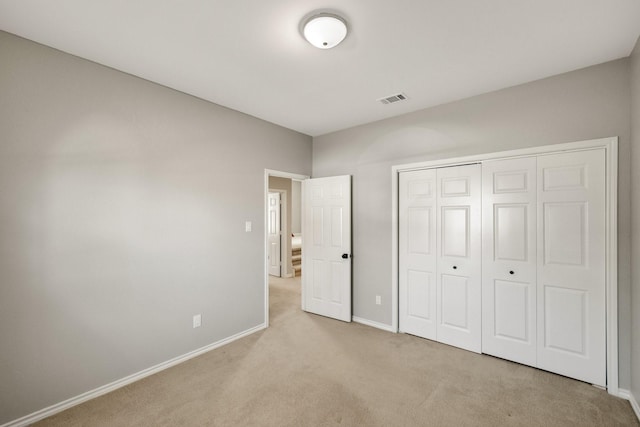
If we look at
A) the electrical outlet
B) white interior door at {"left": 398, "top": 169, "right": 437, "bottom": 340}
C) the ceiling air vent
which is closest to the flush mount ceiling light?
the ceiling air vent

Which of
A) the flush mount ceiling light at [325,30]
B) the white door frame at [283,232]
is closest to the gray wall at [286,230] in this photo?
the white door frame at [283,232]

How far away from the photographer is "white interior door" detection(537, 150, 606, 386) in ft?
7.73

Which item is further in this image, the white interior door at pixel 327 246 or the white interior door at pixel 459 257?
the white interior door at pixel 327 246

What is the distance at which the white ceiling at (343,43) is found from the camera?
174 centimetres

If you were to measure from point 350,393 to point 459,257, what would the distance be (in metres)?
1.78

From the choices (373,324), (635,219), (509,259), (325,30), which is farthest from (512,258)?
(325,30)

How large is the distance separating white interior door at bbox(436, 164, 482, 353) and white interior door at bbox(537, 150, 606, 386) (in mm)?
523

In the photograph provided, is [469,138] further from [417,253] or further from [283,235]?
[283,235]

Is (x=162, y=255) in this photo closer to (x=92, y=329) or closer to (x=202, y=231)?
(x=202, y=231)

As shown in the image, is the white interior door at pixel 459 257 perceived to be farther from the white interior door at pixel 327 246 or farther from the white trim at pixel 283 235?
the white trim at pixel 283 235

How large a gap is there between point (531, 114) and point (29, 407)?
A: 468cm

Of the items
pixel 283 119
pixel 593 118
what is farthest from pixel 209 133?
pixel 593 118

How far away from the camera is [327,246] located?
4055mm

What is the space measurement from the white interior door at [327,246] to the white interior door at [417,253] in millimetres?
716
